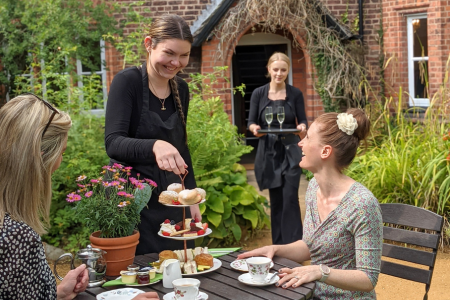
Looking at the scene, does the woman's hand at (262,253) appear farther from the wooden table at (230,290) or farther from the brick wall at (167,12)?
the brick wall at (167,12)

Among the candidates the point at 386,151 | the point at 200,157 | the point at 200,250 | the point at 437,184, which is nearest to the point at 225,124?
the point at 200,157

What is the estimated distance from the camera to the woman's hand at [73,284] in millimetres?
2422

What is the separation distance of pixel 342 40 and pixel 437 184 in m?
5.34

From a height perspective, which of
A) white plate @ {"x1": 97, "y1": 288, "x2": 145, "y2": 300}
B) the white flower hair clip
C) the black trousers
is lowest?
the black trousers

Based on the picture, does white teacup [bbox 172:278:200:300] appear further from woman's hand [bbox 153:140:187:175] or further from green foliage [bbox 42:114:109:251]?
green foliage [bbox 42:114:109:251]

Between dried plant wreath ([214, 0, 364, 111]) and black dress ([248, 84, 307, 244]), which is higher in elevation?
dried plant wreath ([214, 0, 364, 111])

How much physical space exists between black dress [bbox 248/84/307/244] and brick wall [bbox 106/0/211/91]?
504 centimetres

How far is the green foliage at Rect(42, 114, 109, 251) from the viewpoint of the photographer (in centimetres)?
649

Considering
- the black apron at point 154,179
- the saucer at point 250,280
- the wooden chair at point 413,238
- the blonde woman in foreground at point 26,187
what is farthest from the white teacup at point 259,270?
the wooden chair at point 413,238

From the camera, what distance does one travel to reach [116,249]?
2.63 m

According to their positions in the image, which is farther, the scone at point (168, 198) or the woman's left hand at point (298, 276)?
the scone at point (168, 198)

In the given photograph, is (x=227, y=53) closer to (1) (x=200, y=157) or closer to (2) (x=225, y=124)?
(2) (x=225, y=124)

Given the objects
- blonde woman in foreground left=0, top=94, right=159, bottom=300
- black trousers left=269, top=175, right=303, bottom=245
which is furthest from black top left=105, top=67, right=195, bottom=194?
black trousers left=269, top=175, right=303, bottom=245

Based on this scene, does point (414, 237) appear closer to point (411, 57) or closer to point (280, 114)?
point (280, 114)
